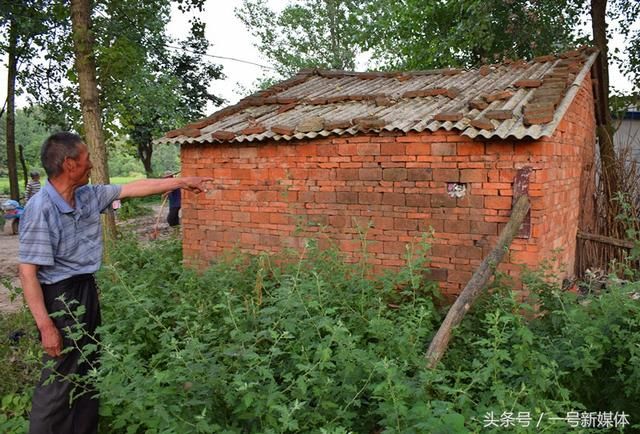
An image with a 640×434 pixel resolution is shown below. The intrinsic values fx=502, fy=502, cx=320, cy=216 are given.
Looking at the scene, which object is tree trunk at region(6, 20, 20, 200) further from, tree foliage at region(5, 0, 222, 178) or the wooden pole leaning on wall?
the wooden pole leaning on wall

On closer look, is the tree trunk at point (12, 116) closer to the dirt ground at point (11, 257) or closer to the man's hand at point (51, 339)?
the dirt ground at point (11, 257)

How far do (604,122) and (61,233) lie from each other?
33.9 ft

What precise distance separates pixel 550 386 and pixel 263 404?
195 centimetres

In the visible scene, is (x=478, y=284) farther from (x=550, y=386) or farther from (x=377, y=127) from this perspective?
(x=377, y=127)

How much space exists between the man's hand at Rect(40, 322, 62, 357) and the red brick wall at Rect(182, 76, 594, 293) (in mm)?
2931

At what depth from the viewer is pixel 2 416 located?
12.7 ft

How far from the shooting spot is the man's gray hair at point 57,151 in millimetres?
3357

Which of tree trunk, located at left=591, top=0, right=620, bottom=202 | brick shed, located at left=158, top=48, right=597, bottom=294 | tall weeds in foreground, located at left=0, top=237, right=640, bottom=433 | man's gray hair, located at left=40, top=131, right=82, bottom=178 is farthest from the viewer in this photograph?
tree trunk, located at left=591, top=0, right=620, bottom=202

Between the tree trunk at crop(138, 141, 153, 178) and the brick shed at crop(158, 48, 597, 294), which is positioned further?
the tree trunk at crop(138, 141, 153, 178)

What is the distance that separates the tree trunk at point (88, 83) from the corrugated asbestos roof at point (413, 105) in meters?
1.76

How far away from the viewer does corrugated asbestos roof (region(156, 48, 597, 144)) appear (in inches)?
211

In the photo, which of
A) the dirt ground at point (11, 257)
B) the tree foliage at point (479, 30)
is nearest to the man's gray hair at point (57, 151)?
the dirt ground at point (11, 257)

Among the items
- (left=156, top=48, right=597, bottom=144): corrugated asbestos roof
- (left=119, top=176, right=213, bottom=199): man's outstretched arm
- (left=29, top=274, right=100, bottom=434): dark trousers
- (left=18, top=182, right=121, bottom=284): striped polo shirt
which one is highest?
(left=156, top=48, right=597, bottom=144): corrugated asbestos roof

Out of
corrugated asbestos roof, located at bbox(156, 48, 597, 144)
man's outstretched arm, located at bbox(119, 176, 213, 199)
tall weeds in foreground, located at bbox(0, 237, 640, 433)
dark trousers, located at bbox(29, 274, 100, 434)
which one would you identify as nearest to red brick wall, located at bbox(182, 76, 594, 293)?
corrugated asbestos roof, located at bbox(156, 48, 597, 144)
